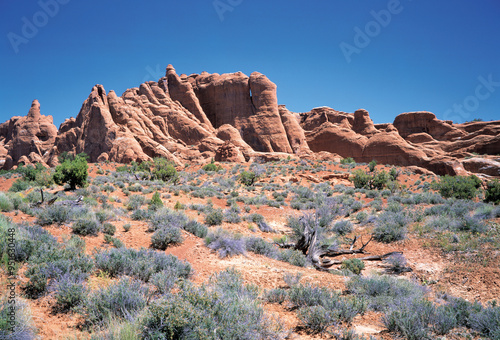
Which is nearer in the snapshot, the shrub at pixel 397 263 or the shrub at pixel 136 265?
the shrub at pixel 136 265

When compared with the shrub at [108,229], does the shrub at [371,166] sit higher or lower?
higher

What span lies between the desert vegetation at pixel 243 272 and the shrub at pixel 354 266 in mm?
31

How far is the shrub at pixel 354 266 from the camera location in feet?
27.2

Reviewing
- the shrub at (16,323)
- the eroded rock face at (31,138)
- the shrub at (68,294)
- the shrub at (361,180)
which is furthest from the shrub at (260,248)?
the eroded rock face at (31,138)

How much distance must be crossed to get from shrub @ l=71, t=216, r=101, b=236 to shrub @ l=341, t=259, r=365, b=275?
7.62m

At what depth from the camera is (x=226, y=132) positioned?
153 ft

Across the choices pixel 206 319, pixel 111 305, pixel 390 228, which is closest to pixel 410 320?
pixel 206 319

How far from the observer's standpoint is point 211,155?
40.3 meters

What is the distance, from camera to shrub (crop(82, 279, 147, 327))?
364 centimetres

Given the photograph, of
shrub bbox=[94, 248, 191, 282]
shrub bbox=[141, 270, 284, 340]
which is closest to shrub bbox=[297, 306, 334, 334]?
shrub bbox=[141, 270, 284, 340]

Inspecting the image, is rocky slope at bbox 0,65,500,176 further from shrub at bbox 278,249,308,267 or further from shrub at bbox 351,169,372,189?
shrub at bbox 278,249,308,267

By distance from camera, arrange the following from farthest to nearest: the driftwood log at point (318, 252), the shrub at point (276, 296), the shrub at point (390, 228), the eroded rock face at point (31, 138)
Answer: the eroded rock face at point (31, 138) < the shrub at point (390, 228) < the driftwood log at point (318, 252) < the shrub at point (276, 296)

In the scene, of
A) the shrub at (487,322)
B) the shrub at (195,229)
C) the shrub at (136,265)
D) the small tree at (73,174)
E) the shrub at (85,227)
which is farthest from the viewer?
the small tree at (73,174)

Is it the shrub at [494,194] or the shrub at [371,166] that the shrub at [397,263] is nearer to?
the shrub at [494,194]
